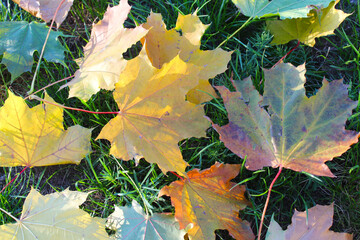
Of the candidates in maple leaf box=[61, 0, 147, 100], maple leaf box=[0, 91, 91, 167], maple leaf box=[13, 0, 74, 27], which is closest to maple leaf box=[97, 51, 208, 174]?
maple leaf box=[61, 0, 147, 100]

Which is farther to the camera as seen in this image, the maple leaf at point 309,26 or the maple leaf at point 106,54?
the maple leaf at point 309,26

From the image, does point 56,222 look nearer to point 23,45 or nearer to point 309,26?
point 23,45

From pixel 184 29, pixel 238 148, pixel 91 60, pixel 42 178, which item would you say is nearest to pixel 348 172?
pixel 238 148

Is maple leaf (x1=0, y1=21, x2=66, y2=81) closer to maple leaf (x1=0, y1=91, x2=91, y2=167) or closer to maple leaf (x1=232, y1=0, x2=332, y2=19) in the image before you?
maple leaf (x1=0, y1=91, x2=91, y2=167)

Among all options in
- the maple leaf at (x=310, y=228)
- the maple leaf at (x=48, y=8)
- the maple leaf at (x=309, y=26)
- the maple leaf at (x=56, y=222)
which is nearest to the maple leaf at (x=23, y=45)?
the maple leaf at (x=48, y=8)

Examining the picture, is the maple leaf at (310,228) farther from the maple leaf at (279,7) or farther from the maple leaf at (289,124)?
the maple leaf at (279,7)

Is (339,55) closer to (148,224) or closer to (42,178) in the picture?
(148,224)

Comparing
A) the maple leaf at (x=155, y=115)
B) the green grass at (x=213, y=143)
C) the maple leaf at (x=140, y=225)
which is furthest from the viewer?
the green grass at (x=213, y=143)
